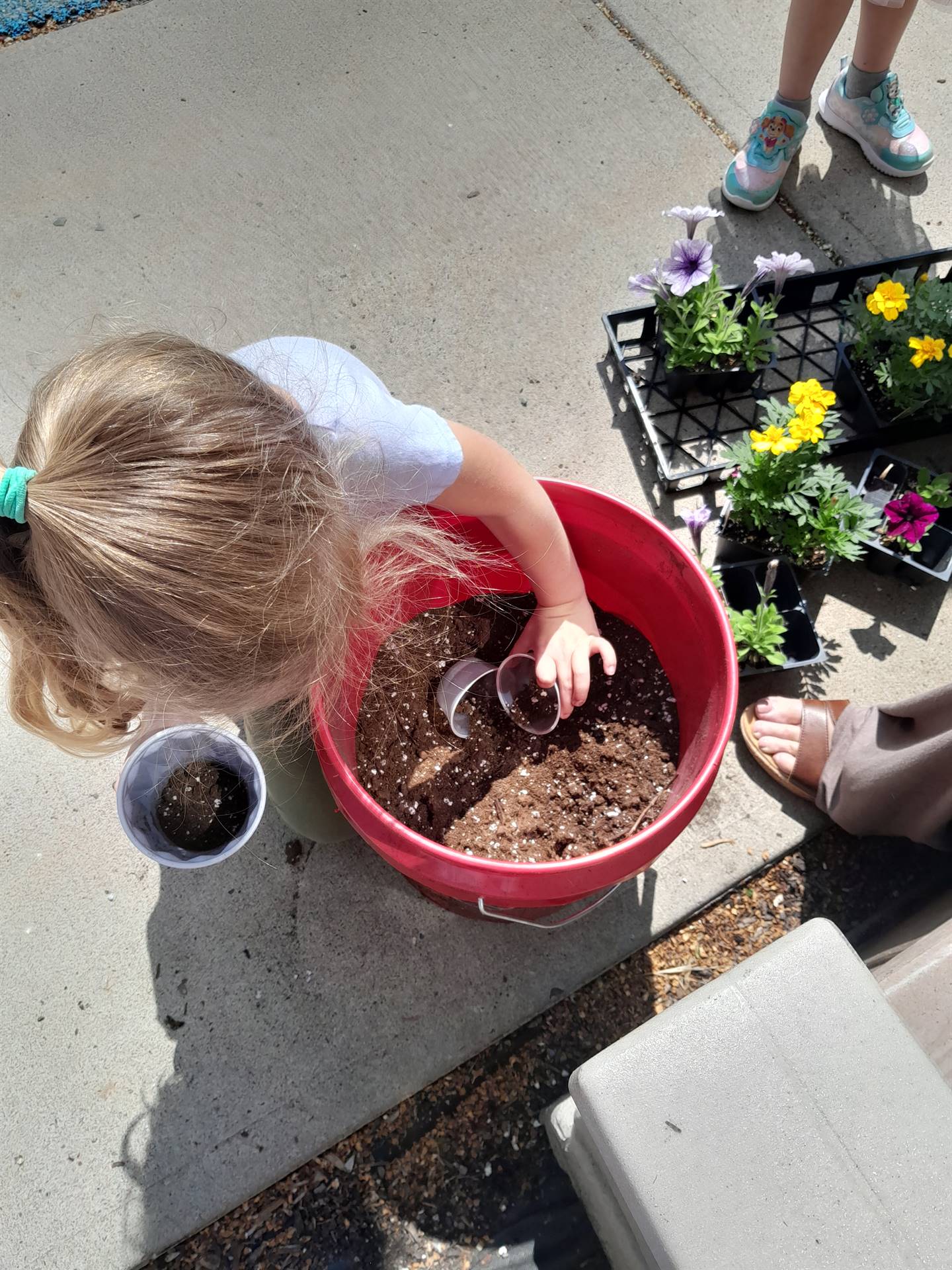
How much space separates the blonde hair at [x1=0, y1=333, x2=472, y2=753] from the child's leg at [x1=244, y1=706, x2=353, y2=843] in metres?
0.24

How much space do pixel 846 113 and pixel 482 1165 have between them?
226cm

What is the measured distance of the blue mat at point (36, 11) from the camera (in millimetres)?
2115

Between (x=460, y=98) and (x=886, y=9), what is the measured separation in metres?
0.95

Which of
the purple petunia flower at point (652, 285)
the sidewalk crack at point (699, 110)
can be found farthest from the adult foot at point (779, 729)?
the sidewalk crack at point (699, 110)

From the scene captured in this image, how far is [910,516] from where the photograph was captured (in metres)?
1.41

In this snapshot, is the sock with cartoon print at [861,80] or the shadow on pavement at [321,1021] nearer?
the shadow on pavement at [321,1021]

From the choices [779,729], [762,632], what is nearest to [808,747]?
[779,729]

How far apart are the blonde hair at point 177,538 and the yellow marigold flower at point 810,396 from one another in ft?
2.54

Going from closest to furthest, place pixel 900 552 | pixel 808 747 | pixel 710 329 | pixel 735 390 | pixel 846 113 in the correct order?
1. pixel 808 747
2. pixel 900 552
3. pixel 710 329
4. pixel 735 390
5. pixel 846 113

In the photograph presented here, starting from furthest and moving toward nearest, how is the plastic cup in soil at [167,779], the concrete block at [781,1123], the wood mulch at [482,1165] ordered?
the wood mulch at [482,1165]
the plastic cup in soil at [167,779]
the concrete block at [781,1123]

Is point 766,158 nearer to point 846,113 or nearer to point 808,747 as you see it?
point 846,113

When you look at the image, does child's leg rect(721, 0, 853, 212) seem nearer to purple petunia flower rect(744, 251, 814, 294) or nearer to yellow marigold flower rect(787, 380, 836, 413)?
purple petunia flower rect(744, 251, 814, 294)

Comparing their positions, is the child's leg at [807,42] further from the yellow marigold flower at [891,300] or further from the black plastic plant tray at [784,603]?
the black plastic plant tray at [784,603]

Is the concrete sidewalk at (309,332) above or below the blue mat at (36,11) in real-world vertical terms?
below
